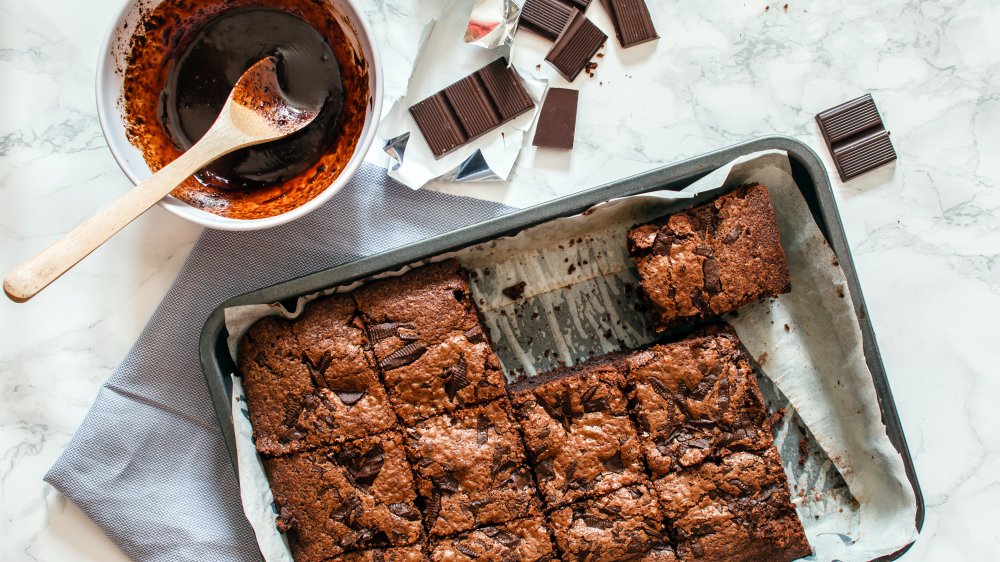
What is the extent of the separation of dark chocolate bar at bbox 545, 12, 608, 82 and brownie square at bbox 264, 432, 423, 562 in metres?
1.71

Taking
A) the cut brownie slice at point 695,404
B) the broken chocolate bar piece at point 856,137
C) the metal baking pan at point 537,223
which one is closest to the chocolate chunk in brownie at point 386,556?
the metal baking pan at point 537,223

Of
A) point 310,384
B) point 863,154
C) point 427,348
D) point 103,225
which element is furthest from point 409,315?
point 863,154

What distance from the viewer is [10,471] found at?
3.45m

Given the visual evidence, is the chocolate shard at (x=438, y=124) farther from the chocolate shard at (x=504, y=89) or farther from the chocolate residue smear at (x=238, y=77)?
the chocolate residue smear at (x=238, y=77)

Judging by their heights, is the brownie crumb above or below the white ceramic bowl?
below

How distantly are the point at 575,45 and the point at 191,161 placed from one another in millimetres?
1649

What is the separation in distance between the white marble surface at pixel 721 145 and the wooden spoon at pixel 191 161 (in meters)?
0.65

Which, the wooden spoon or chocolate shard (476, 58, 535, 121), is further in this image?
chocolate shard (476, 58, 535, 121)

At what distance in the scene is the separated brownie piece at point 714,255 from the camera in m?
3.16

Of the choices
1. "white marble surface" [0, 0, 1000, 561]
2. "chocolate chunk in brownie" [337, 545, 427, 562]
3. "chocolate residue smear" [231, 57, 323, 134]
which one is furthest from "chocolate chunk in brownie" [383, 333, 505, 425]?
"chocolate residue smear" [231, 57, 323, 134]

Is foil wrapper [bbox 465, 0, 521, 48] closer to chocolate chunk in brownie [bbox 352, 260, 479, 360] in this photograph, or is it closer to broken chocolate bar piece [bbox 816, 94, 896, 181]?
chocolate chunk in brownie [bbox 352, 260, 479, 360]

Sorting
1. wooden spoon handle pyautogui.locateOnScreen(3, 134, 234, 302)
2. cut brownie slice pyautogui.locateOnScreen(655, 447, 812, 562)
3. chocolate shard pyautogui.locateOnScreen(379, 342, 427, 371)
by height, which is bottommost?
cut brownie slice pyautogui.locateOnScreen(655, 447, 812, 562)

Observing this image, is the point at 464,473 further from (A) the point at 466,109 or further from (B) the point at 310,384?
(A) the point at 466,109

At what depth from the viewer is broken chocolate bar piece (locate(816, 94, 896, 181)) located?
3.46m
